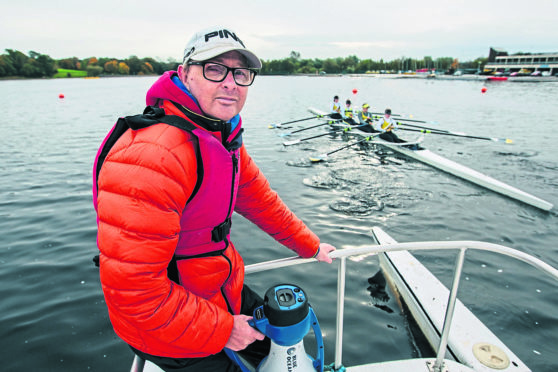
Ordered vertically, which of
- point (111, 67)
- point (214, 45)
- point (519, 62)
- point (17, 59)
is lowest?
point (214, 45)

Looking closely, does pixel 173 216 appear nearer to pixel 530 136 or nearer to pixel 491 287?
pixel 491 287

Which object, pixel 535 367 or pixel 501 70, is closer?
pixel 535 367

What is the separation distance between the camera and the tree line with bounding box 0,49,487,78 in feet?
293

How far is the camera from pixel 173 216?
1398mm

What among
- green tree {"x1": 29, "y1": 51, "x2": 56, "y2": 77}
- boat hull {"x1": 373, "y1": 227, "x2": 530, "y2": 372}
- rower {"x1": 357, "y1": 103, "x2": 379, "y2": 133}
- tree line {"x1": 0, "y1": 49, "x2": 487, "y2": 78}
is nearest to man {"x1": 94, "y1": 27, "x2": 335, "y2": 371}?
boat hull {"x1": 373, "y1": 227, "x2": 530, "y2": 372}

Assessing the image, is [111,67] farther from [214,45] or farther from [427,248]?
[427,248]

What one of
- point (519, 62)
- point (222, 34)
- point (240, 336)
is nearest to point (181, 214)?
point (240, 336)

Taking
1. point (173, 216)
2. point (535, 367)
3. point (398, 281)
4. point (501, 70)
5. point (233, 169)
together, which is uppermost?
point (501, 70)

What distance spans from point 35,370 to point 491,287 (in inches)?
281

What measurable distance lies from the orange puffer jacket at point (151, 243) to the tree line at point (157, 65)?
39.4 m

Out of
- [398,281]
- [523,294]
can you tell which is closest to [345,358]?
[398,281]

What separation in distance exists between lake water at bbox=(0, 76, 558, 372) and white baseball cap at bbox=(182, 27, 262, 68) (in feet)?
13.3

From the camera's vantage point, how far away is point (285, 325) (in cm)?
175

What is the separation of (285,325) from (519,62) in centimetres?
12064
